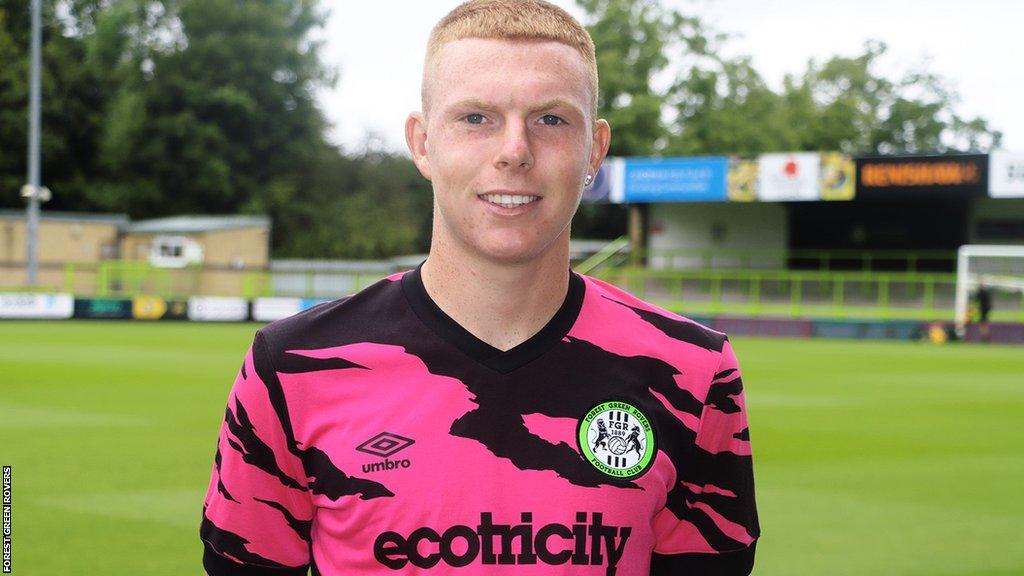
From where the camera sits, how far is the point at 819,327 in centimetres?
3659

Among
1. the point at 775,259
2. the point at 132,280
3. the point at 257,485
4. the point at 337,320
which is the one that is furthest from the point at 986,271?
the point at 257,485

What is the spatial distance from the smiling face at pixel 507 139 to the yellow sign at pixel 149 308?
37.3 metres

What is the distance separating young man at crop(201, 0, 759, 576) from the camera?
2348 millimetres

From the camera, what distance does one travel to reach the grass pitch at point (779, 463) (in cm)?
726

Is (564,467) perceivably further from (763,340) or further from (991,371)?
(763,340)

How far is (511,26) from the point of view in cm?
233

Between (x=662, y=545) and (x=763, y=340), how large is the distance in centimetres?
3201

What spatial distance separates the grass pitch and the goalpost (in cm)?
1359

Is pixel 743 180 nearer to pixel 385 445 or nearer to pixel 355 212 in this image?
pixel 355 212

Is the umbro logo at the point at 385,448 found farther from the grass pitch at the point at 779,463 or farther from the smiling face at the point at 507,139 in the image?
the grass pitch at the point at 779,463

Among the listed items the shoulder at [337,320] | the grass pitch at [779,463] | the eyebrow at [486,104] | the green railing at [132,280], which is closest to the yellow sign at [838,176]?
the grass pitch at [779,463]

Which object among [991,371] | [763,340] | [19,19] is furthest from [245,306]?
[19,19]

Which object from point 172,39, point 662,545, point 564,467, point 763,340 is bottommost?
point 763,340

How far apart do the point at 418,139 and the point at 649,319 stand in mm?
588
